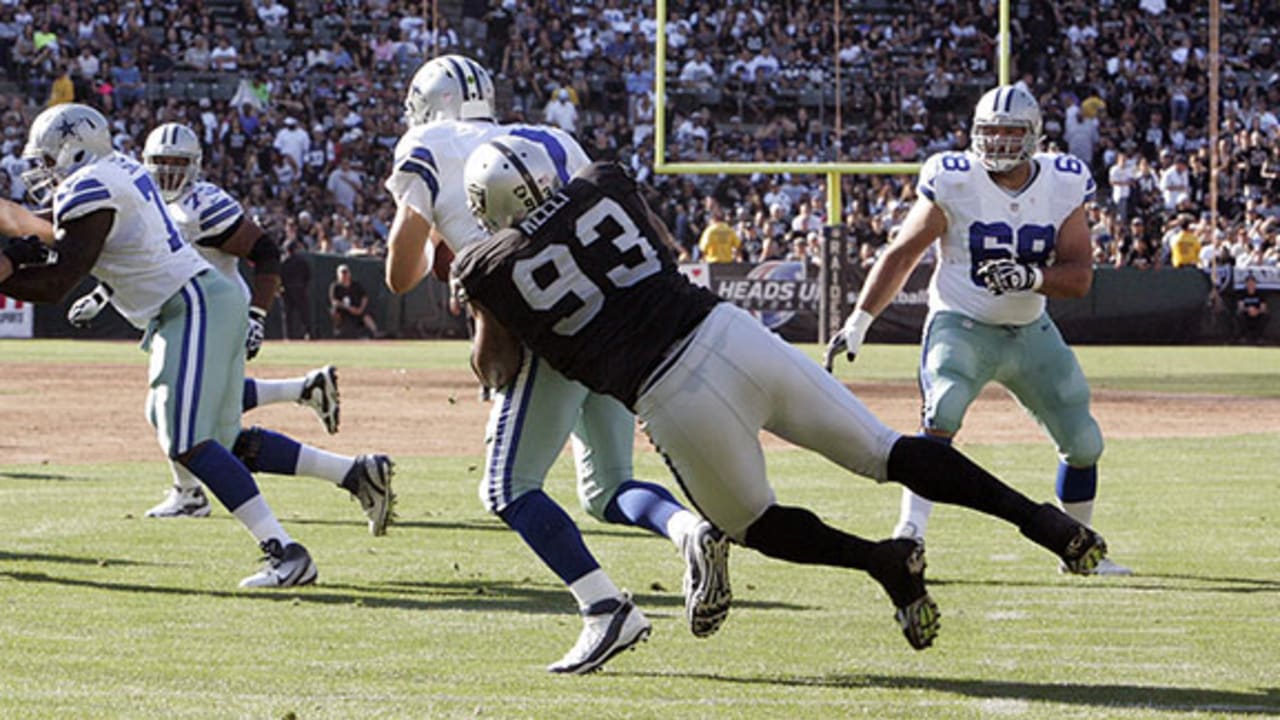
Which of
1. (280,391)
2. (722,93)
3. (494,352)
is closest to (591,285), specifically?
(494,352)

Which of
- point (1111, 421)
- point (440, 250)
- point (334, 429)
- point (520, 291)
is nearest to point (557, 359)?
point (520, 291)

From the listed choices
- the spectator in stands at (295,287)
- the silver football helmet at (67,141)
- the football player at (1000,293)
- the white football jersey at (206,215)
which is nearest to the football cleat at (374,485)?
the white football jersey at (206,215)

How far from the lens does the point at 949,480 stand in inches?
221

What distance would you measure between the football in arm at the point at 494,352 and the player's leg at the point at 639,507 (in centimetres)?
51

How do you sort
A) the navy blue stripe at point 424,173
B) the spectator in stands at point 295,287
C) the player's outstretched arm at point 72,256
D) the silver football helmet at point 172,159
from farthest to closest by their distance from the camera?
1. the spectator in stands at point 295,287
2. the silver football helmet at point 172,159
3. the player's outstretched arm at point 72,256
4. the navy blue stripe at point 424,173

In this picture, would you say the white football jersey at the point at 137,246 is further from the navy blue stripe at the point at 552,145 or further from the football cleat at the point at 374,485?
the navy blue stripe at the point at 552,145

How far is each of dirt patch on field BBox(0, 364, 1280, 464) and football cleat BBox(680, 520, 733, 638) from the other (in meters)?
8.10

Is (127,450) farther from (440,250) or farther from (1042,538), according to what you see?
(1042,538)

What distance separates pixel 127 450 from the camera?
1413 centimetres

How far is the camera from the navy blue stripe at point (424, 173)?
6.92m

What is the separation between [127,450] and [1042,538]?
965 cm

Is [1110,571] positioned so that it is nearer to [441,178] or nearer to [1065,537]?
[1065,537]

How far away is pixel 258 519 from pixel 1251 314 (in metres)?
22.7

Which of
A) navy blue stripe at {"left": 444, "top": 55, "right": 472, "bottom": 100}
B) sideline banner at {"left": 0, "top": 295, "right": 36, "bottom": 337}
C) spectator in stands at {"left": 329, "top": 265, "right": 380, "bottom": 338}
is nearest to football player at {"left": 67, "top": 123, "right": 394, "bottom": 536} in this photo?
navy blue stripe at {"left": 444, "top": 55, "right": 472, "bottom": 100}
